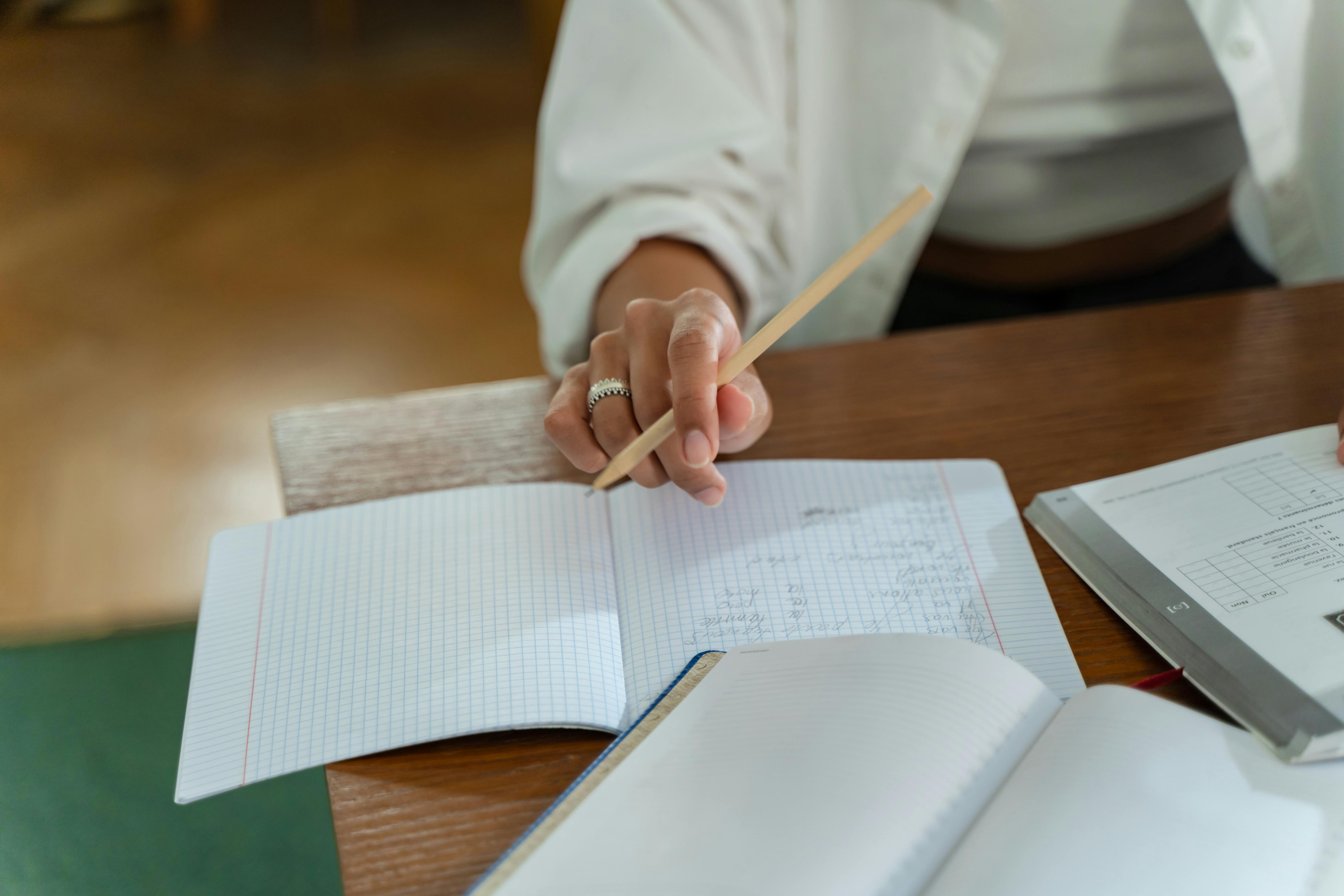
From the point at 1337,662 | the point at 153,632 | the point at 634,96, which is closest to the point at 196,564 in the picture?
the point at 153,632

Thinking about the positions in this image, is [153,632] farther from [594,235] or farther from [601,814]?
[601,814]

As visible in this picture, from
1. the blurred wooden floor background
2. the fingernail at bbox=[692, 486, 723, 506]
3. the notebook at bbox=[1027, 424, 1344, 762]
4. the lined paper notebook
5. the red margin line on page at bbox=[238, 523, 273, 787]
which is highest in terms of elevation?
the notebook at bbox=[1027, 424, 1344, 762]

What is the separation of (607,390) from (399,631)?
0.13m

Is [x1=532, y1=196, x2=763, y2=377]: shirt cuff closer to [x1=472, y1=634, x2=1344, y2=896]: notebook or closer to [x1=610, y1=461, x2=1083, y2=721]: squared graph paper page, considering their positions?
[x1=610, y1=461, x2=1083, y2=721]: squared graph paper page

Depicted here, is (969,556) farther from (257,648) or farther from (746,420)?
(257,648)

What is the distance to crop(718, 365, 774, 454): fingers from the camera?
41 centimetres

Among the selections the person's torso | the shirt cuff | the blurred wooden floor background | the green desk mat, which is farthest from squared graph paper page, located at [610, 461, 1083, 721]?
the blurred wooden floor background

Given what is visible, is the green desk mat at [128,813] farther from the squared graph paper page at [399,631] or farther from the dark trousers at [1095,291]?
the dark trousers at [1095,291]

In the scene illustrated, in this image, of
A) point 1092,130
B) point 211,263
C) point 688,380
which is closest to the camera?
point 688,380

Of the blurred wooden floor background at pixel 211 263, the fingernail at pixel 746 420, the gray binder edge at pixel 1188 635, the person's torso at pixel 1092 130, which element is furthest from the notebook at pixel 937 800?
the blurred wooden floor background at pixel 211 263

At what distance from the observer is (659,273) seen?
0.53 metres

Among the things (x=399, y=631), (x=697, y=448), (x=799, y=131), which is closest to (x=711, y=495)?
(x=697, y=448)

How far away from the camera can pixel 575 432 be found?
0.43m

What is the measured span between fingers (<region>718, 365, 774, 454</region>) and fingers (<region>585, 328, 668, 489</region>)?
0.11ft
